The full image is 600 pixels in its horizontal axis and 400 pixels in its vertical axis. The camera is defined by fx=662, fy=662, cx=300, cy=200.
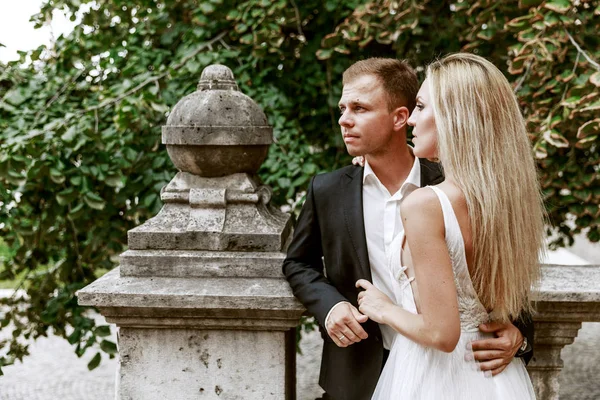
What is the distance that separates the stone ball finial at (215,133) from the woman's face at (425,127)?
791 millimetres

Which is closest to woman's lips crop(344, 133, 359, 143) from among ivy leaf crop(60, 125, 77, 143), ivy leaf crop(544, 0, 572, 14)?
ivy leaf crop(544, 0, 572, 14)

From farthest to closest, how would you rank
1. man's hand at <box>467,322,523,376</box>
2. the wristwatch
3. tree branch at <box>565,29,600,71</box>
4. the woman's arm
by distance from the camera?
tree branch at <box>565,29,600,71</box>
the wristwatch
man's hand at <box>467,322,523,376</box>
the woman's arm

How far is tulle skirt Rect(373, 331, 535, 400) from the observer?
1.91m

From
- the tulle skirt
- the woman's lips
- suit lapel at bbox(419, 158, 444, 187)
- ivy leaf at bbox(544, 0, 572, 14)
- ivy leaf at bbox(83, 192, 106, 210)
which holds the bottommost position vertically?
the tulle skirt

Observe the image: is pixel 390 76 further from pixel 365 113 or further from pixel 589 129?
pixel 589 129

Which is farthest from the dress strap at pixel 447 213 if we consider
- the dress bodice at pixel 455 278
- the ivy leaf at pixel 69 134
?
the ivy leaf at pixel 69 134

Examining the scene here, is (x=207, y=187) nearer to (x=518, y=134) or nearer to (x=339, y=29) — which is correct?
(x=518, y=134)

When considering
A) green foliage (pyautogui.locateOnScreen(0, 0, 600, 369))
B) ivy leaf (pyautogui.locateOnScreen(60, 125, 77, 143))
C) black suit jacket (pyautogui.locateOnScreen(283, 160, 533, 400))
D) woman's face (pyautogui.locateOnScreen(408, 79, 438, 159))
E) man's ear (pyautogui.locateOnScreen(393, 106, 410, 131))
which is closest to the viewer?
woman's face (pyautogui.locateOnScreen(408, 79, 438, 159))

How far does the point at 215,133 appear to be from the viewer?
244 cm

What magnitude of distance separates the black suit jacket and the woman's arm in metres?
0.44

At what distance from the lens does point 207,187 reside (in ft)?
8.27

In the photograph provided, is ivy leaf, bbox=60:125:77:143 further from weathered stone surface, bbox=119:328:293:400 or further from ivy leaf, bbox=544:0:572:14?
ivy leaf, bbox=544:0:572:14

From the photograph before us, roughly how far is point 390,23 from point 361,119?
1.83 m

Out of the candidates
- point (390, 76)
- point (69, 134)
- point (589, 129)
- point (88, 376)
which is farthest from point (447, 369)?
point (88, 376)
